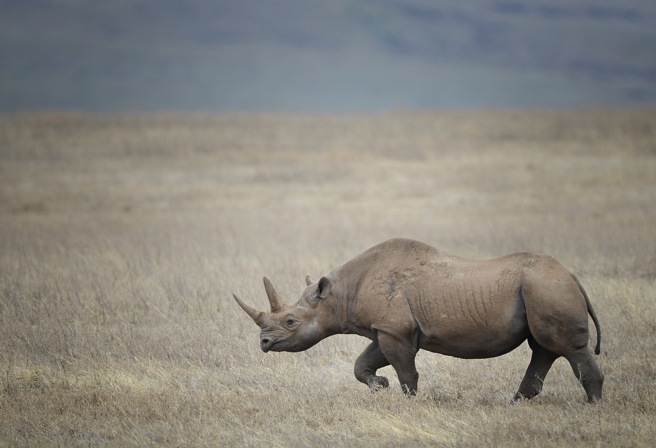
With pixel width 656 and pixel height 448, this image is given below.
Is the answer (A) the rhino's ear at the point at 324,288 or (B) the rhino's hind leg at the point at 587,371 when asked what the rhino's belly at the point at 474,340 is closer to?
(B) the rhino's hind leg at the point at 587,371

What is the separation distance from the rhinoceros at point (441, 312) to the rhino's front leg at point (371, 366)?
10 millimetres

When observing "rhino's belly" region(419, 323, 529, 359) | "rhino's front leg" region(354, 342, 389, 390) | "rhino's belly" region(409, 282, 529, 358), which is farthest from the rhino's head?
"rhino's belly" region(419, 323, 529, 359)

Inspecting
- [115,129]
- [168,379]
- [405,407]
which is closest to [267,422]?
[405,407]

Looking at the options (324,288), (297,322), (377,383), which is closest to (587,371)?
(377,383)

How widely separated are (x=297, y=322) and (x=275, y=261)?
7827 mm

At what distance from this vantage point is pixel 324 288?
10.4 m

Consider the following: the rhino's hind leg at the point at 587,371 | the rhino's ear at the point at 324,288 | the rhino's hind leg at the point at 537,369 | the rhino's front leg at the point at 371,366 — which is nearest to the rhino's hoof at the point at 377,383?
the rhino's front leg at the point at 371,366

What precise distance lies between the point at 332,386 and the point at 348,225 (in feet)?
43.3

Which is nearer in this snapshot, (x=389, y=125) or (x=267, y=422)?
(x=267, y=422)

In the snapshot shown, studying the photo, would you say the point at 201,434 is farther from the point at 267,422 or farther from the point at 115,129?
the point at 115,129

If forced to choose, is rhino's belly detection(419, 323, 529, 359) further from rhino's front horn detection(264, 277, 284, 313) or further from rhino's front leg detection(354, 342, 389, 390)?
rhino's front horn detection(264, 277, 284, 313)

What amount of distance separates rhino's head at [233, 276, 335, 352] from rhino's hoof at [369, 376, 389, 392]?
676 mm

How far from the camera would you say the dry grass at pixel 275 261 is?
375 inches

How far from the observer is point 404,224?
2395 cm
